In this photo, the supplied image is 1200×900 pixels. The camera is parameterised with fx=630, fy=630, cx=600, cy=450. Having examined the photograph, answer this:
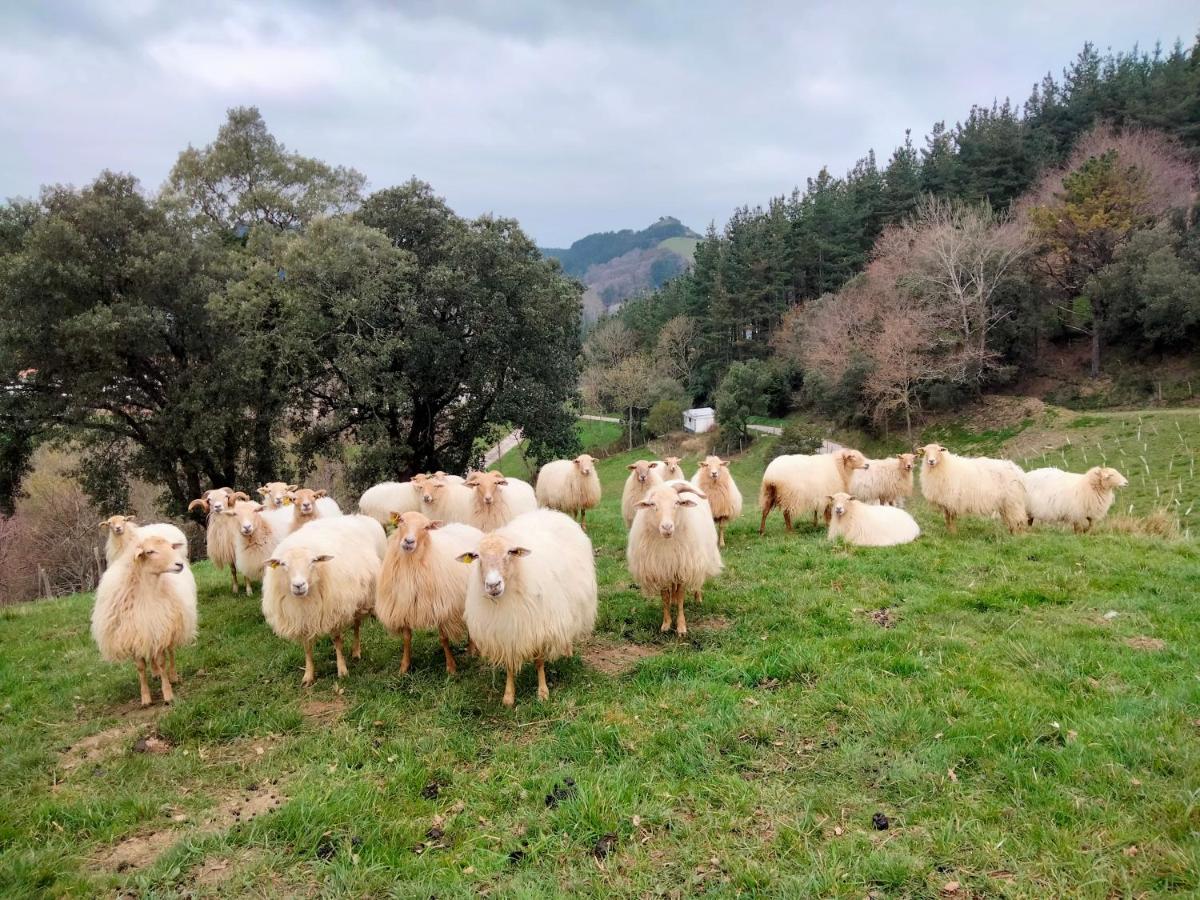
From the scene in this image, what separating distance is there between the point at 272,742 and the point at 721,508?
8.23m

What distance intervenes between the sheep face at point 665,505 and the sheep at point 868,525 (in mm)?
4349

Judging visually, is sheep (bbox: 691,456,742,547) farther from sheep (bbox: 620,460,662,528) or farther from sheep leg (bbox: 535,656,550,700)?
sheep leg (bbox: 535,656,550,700)

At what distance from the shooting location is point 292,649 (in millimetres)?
8164

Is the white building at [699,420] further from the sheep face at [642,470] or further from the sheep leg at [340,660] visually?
the sheep leg at [340,660]

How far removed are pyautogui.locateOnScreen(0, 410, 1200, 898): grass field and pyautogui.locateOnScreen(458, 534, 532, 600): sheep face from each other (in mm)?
1240

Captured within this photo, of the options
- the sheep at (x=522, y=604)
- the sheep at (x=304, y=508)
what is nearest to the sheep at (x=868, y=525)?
the sheep at (x=522, y=604)

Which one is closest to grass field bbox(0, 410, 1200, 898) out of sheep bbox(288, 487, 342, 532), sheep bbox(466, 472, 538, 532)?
sheep bbox(288, 487, 342, 532)

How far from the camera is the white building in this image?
183ft

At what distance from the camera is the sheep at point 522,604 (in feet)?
20.6

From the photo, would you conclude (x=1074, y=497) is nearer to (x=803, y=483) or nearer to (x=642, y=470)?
(x=803, y=483)

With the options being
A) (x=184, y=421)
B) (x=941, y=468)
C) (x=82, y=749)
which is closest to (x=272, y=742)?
(x=82, y=749)

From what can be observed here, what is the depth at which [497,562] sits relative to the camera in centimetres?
616

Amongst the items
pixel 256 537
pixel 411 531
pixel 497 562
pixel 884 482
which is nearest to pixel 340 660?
pixel 411 531

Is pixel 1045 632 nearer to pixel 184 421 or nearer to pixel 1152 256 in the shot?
pixel 184 421
